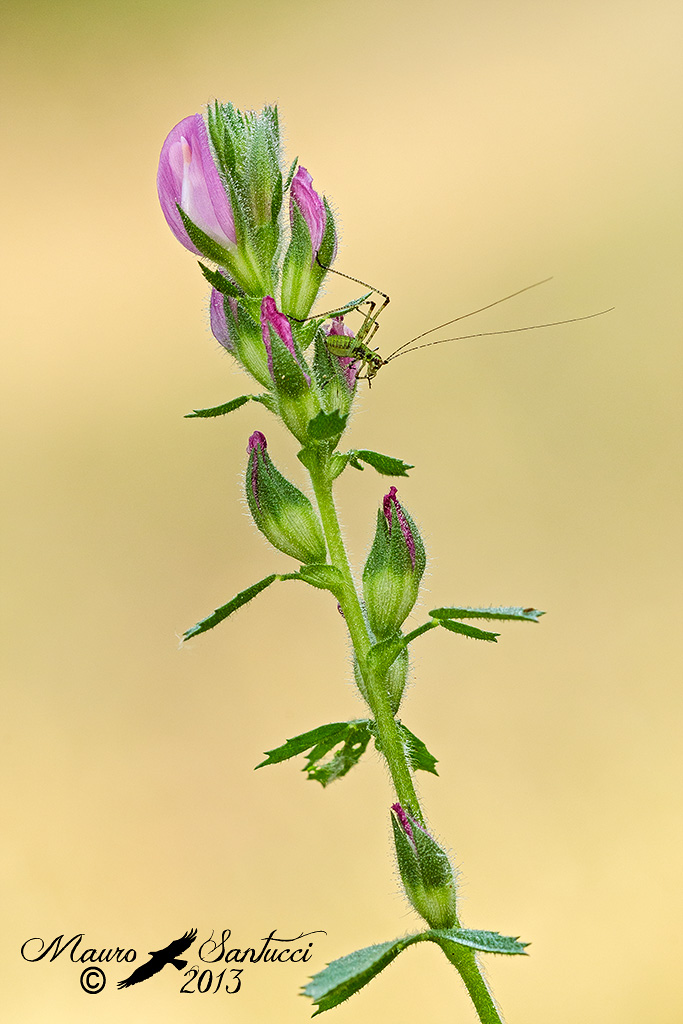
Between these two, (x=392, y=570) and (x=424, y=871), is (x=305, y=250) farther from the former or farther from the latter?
(x=424, y=871)

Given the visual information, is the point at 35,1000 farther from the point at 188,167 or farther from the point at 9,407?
the point at 188,167

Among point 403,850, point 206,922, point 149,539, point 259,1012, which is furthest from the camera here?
point 149,539

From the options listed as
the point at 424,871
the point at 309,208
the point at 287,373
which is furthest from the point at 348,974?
the point at 309,208

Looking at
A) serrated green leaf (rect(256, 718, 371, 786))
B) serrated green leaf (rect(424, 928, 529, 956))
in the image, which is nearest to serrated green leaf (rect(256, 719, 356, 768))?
serrated green leaf (rect(256, 718, 371, 786))

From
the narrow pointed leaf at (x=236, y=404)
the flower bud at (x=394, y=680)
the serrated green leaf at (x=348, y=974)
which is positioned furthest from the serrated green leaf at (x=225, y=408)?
the serrated green leaf at (x=348, y=974)

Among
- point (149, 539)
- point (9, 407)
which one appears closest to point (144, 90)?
point (9, 407)

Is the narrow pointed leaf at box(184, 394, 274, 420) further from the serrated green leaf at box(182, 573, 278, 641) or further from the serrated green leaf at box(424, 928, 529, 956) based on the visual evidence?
the serrated green leaf at box(424, 928, 529, 956)

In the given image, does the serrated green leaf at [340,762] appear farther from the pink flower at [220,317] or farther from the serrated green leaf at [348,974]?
the pink flower at [220,317]
